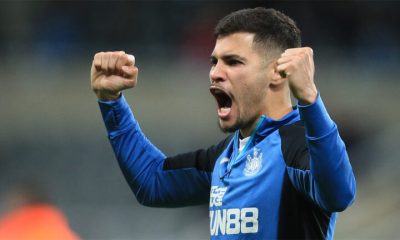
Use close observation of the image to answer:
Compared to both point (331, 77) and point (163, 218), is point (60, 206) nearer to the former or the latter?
point (163, 218)

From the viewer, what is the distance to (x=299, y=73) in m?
2.67

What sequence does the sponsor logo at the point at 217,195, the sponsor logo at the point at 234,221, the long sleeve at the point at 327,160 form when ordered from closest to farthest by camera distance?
the long sleeve at the point at 327,160 < the sponsor logo at the point at 234,221 < the sponsor logo at the point at 217,195

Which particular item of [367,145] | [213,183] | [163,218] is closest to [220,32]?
[213,183]

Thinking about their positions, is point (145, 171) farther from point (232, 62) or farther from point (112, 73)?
point (232, 62)

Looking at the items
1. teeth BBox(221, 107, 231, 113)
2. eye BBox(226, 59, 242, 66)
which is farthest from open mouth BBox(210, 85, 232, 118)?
eye BBox(226, 59, 242, 66)

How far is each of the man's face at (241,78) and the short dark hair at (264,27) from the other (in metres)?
0.03

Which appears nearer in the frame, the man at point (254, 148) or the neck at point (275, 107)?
the man at point (254, 148)

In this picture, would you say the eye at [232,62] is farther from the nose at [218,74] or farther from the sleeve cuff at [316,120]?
the sleeve cuff at [316,120]

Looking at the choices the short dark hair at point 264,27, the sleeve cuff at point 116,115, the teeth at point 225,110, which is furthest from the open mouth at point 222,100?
the sleeve cuff at point 116,115

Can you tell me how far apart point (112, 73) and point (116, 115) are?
0.21 m

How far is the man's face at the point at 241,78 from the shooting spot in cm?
324

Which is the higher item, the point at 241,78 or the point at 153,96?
the point at 241,78

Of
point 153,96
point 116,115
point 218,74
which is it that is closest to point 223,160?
point 218,74

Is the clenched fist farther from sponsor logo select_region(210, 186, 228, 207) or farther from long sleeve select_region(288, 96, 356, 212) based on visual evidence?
sponsor logo select_region(210, 186, 228, 207)
